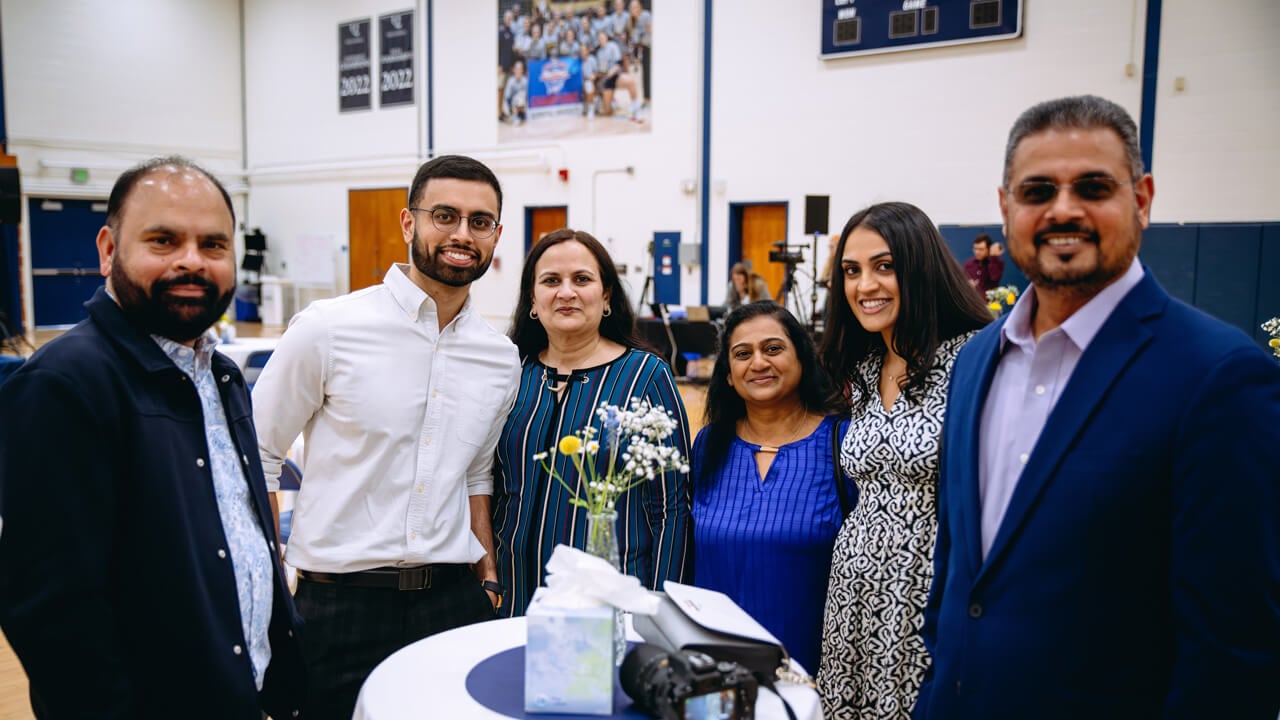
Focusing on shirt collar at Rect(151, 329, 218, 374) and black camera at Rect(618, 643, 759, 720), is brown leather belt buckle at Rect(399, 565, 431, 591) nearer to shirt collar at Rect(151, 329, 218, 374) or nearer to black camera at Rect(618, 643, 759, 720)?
shirt collar at Rect(151, 329, 218, 374)

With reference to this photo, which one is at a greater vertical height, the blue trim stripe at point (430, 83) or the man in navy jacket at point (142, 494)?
→ the blue trim stripe at point (430, 83)

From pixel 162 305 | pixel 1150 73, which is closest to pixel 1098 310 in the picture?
pixel 162 305

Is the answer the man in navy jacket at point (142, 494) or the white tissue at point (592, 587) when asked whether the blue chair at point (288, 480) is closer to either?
the man in navy jacket at point (142, 494)

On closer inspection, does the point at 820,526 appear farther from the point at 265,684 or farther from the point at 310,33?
the point at 310,33

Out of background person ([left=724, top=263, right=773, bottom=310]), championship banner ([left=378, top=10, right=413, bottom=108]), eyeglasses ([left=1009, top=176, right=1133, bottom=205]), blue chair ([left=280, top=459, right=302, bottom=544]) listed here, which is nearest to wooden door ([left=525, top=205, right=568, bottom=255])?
championship banner ([left=378, top=10, right=413, bottom=108])

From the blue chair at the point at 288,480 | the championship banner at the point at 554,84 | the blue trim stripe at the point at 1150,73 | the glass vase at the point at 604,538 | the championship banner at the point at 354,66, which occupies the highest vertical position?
the championship banner at the point at 354,66

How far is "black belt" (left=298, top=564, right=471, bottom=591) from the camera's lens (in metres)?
2.10

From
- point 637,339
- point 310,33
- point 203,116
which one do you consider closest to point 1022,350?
point 637,339

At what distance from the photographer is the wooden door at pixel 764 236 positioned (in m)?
12.3

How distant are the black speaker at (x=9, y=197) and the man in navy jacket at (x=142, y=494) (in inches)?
393

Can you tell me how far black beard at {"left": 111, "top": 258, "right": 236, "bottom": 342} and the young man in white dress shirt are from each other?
0.67 m

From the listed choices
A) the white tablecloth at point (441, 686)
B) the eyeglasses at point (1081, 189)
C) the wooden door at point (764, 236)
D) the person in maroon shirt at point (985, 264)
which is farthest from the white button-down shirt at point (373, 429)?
the wooden door at point (764, 236)

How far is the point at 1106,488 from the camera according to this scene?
49.7 inches

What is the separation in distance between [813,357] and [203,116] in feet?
58.5
